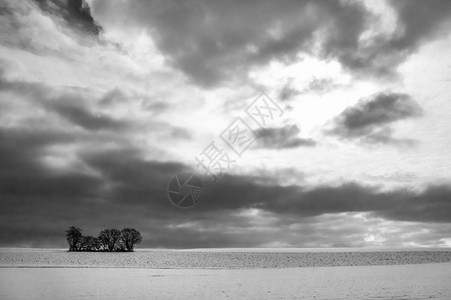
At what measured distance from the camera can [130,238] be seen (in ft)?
447

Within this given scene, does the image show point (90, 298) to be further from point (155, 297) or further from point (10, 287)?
point (10, 287)

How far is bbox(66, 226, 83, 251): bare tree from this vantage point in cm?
13475

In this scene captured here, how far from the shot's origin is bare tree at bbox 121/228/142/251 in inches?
5335

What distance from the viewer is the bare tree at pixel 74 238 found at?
442 feet

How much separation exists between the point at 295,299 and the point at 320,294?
8.84 feet

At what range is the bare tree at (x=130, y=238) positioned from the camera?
136 m

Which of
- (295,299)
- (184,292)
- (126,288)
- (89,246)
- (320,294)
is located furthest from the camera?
(89,246)

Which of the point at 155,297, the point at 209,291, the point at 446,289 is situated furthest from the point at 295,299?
the point at 446,289

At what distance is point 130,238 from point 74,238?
18.0 metres

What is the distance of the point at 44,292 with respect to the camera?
27.7 m

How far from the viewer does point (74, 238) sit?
136 meters

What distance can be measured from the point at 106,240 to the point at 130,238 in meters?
8.11

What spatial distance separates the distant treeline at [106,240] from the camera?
443 feet

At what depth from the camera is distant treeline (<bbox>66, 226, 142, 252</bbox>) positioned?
13500cm
